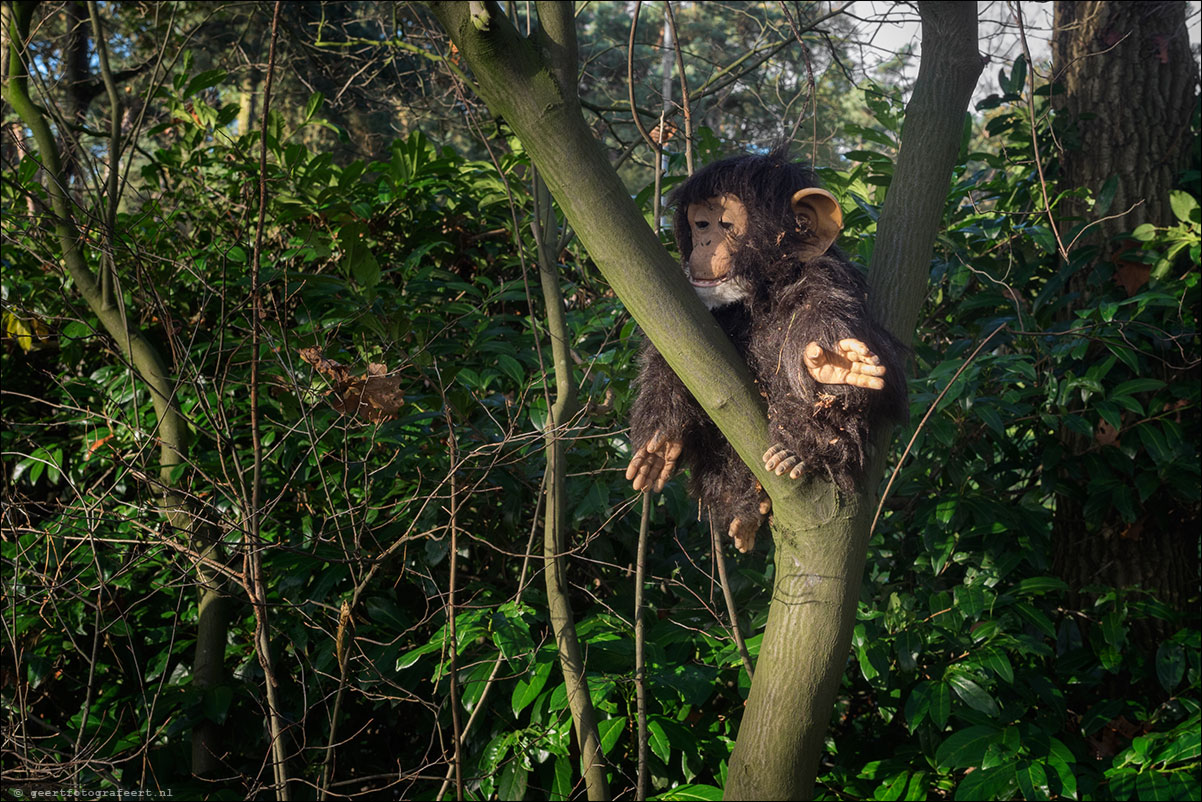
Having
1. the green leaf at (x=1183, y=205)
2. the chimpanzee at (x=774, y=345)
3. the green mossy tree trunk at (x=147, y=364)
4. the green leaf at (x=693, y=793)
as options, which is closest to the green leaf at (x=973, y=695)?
the green leaf at (x=693, y=793)

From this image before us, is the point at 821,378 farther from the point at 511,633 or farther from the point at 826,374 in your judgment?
the point at 511,633

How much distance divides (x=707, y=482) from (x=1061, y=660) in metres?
1.34

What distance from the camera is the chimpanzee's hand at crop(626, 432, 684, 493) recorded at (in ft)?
5.32

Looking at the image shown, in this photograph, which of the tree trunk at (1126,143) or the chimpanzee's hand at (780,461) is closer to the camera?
the chimpanzee's hand at (780,461)

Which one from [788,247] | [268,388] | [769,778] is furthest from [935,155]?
[268,388]

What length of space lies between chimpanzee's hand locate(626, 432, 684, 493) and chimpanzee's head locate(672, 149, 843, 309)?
25 cm

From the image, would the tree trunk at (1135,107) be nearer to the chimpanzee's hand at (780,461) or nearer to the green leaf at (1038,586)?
the green leaf at (1038,586)

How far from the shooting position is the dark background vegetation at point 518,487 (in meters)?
2.06

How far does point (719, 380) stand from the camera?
121cm

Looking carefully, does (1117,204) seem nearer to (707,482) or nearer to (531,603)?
(707,482)

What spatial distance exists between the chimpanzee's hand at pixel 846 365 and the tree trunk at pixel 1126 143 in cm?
171

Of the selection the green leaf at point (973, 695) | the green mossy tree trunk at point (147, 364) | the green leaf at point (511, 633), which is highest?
the green mossy tree trunk at point (147, 364)

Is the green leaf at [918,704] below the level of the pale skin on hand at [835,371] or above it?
below

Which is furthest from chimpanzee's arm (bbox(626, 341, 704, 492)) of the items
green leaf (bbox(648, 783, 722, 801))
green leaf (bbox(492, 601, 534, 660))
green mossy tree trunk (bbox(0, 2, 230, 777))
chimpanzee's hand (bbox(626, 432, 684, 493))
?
green mossy tree trunk (bbox(0, 2, 230, 777))
